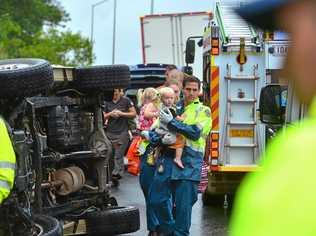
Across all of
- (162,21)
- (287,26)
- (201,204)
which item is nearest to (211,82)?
(201,204)

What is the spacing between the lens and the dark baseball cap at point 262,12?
1.56 meters

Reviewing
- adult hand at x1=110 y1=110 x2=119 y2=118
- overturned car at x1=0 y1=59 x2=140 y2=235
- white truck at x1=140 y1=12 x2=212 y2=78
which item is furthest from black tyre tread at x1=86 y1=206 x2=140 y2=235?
white truck at x1=140 y1=12 x2=212 y2=78

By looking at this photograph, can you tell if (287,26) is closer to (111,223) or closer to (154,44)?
(111,223)

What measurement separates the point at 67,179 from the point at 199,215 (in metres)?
3.94

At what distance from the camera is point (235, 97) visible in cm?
1028

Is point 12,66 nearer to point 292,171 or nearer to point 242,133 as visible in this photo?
point 292,171

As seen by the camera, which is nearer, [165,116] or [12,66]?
[12,66]

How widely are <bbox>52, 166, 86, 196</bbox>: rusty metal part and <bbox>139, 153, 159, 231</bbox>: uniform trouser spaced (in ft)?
3.33

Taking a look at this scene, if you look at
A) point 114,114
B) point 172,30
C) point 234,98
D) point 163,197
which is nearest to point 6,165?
point 163,197

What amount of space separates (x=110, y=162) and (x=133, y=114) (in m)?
6.06

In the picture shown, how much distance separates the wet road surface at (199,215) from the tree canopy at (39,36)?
28093mm

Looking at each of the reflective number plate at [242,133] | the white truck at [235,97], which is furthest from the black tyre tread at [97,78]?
the reflective number plate at [242,133]

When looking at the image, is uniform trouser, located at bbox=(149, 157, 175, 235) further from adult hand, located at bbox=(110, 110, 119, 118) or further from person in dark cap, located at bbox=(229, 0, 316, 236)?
person in dark cap, located at bbox=(229, 0, 316, 236)

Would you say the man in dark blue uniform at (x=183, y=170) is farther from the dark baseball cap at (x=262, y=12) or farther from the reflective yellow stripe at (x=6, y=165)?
the dark baseball cap at (x=262, y=12)
